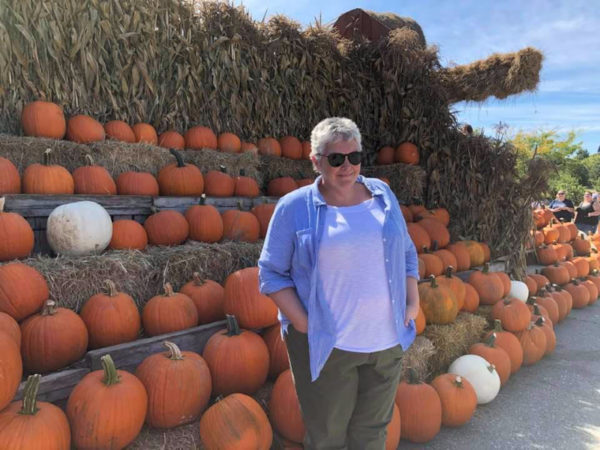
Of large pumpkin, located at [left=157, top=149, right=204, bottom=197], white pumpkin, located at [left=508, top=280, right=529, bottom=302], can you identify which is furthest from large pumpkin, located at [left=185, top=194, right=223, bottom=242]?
white pumpkin, located at [left=508, top=280, right=529, bottom=302]

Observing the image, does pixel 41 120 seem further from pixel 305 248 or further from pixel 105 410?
pixel 305 248

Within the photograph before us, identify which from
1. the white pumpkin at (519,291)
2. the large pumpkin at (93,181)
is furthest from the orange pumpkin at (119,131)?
the white pumpkin at (519,291)

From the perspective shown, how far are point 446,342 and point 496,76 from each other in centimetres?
527

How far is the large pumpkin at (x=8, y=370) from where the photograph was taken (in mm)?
1535

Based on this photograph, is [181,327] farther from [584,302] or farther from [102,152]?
[584,302]

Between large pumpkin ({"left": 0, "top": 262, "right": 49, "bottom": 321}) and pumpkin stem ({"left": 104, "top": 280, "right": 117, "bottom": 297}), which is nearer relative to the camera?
large pumpkin ({"left": 0, "top": 262, "right": 49, "bottom": 321})

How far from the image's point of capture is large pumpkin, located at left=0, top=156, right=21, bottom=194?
2.83 metres

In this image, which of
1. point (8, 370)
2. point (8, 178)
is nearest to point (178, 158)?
point (8, 178)

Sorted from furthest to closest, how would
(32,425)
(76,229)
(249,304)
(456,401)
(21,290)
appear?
(456,401) < (76,229) < (249,304) < (21,290) < (32,425)

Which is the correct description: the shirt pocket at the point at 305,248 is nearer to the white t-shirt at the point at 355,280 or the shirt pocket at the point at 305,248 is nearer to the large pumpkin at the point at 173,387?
the white t-shirt at the point at 355,280

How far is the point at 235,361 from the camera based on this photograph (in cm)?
219

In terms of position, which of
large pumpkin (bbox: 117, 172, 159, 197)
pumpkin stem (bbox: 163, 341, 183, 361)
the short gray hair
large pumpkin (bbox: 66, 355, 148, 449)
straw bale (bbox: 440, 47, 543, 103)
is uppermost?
straw bale (bbox: 440, 47, 543, 103)

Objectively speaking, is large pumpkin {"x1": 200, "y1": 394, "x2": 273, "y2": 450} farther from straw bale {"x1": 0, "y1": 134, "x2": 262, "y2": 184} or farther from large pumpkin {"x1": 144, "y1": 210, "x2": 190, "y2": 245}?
straw bale {"x1": 0, "y1": 134, "x2": 262, "y2": 184}

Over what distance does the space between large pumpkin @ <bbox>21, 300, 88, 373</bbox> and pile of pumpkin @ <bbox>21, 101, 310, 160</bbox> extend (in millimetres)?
2117
